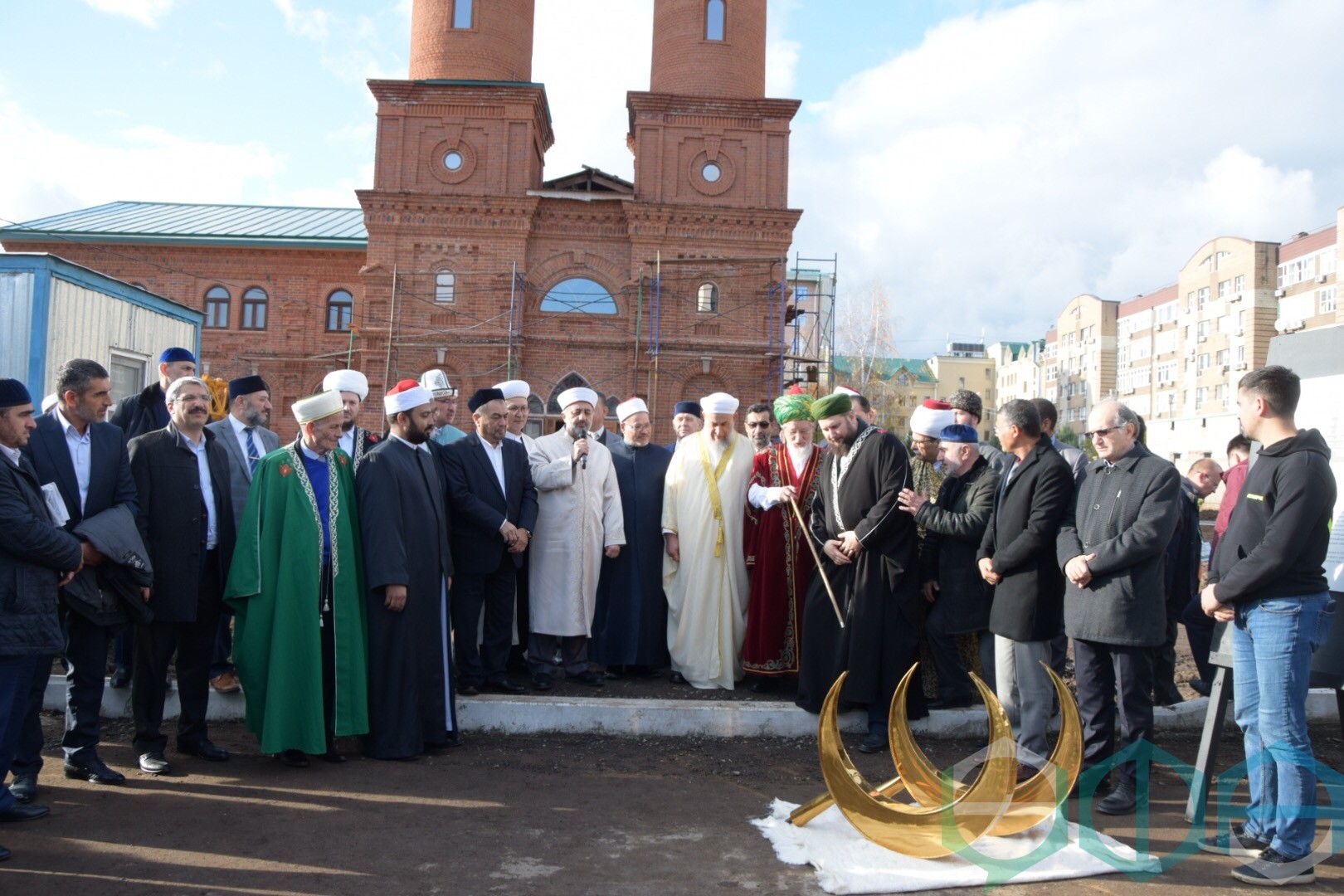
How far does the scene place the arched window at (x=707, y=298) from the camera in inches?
1003

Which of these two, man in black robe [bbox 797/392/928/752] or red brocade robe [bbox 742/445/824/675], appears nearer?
man in black robe [bbox 797/392/928/752]

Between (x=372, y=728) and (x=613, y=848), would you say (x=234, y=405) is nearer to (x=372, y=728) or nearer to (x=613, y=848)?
(x=372, y=728)

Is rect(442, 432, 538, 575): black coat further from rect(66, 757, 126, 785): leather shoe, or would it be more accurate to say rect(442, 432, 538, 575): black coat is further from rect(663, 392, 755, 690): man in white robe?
rect(66, 757, 126, 785): leather shoe

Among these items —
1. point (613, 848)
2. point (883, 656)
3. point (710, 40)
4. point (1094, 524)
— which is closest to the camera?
point (613, 848)

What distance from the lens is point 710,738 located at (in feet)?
18.4

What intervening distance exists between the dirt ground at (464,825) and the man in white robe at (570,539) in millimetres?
1011

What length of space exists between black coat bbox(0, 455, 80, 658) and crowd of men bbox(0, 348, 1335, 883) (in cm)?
1

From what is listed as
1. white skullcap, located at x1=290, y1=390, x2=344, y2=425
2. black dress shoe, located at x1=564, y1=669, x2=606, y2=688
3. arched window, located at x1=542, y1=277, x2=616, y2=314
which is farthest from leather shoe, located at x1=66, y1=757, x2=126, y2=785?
arched window, located at x1=542, y1=277, x2=616, y2=314

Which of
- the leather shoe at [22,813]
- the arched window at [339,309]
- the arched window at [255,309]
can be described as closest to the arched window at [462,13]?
the arched window at [339,309]

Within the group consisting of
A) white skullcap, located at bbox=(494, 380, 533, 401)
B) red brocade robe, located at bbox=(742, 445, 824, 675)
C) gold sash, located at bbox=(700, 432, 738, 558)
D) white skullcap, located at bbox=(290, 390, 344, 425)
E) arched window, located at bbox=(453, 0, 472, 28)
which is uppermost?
arched window, located at bbox=(453, 0, 472, 28)

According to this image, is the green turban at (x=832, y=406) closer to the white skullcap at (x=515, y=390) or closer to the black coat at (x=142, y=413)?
the white skullcap at (x=515, y=390)

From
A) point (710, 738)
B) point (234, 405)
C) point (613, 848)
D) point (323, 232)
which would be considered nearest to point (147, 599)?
point (234, 405)

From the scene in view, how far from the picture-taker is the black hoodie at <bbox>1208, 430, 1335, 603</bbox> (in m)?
3.84

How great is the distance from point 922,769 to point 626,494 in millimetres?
3255
